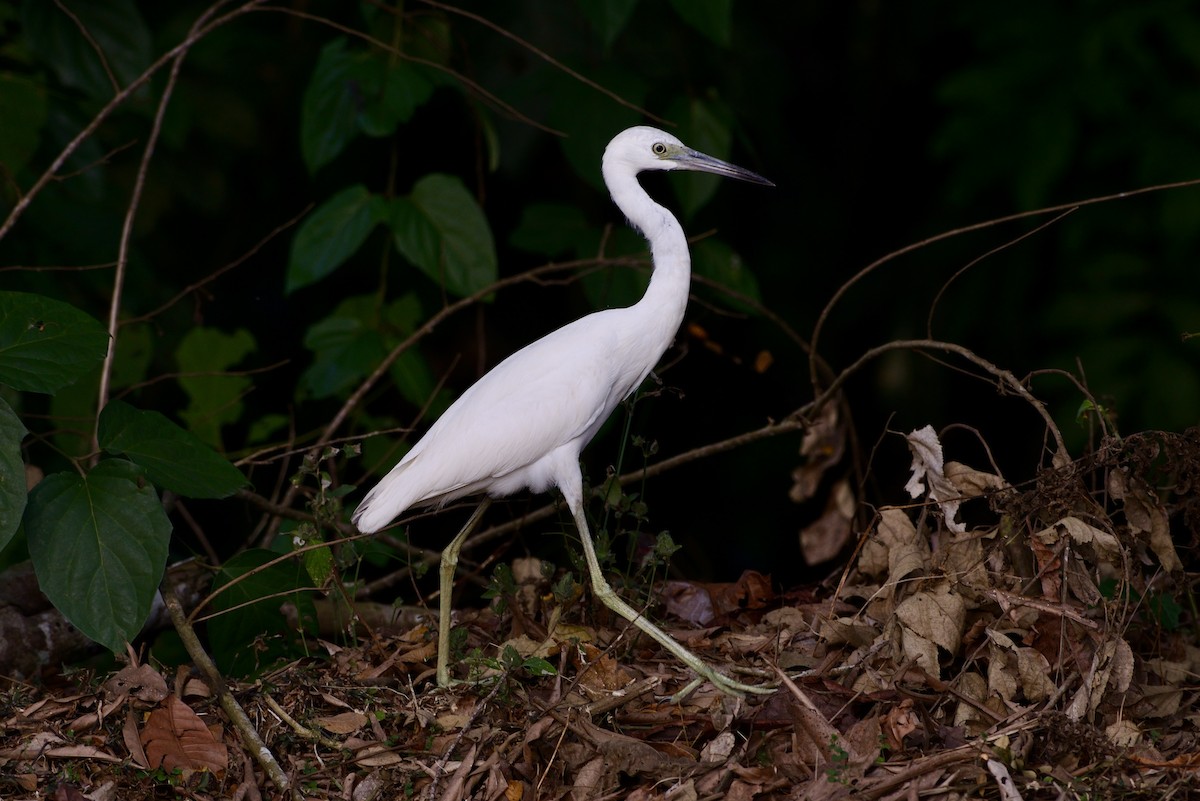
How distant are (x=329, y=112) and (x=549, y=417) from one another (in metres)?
1.53

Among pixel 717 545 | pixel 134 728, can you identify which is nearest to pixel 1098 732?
pixel 134 728

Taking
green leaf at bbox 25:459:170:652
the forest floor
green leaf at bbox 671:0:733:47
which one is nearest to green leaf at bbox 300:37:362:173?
green leaf at bbox 671:0:733:47

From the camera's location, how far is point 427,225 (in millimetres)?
4078

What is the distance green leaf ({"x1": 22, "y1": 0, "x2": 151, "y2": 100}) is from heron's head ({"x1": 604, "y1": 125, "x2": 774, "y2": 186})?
1.80 m

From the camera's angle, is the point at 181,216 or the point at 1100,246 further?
the point at 181,216

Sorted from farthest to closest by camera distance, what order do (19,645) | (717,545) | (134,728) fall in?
1. (717,545)
2. (19,645)
3. (134,728)

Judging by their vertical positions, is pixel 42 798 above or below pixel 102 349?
below

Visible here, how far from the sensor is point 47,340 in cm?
280

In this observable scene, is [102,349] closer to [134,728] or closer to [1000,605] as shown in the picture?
[134,728]

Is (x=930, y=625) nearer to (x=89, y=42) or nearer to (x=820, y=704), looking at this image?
(x=820, y=704)

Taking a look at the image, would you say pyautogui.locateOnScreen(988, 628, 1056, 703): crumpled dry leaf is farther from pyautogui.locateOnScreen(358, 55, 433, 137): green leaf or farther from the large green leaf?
pyautogui.locateOnScreen(358, 55, 433, 137): green leaf

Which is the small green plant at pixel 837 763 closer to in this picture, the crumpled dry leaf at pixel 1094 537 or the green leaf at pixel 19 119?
the crumpled dry leaf at pixel 1094 537

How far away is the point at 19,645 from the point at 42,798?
0.78 m

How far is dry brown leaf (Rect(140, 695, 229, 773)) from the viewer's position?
274 cm
